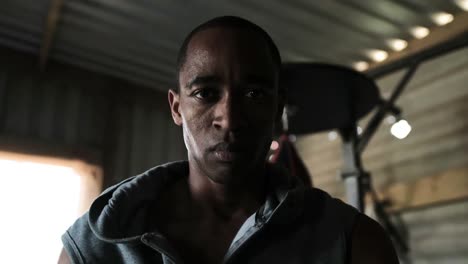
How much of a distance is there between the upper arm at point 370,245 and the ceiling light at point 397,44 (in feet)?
11.0

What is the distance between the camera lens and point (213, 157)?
113cm

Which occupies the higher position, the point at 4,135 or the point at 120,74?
the point at 120,74

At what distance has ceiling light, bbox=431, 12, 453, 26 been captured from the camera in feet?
12.2

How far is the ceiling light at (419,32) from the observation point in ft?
12.9

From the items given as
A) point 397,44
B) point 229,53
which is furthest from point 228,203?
point 397,44

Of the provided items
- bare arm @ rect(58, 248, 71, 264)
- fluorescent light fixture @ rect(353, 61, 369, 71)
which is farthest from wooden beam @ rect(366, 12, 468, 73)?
bare arm @ rect(58, 248, 71, 264)

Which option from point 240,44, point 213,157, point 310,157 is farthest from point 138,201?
point 310,157

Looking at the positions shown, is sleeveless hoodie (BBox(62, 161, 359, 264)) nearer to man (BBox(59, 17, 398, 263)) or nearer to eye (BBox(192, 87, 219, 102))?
man (BBox(59, 17, 398, 263))

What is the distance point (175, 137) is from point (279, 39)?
1.78 meters

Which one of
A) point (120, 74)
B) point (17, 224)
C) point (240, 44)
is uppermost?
point (120, 74)

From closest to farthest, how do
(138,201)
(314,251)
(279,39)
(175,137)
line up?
(314,251) → (138,201) → (279,39) → (175,137)

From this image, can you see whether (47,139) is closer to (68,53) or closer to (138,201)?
(68,53)

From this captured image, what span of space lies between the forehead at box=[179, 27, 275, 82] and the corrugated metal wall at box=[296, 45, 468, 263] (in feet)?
9.55

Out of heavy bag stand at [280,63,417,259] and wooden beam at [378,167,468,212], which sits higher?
heavy bag stand at [280,63,417,259]
